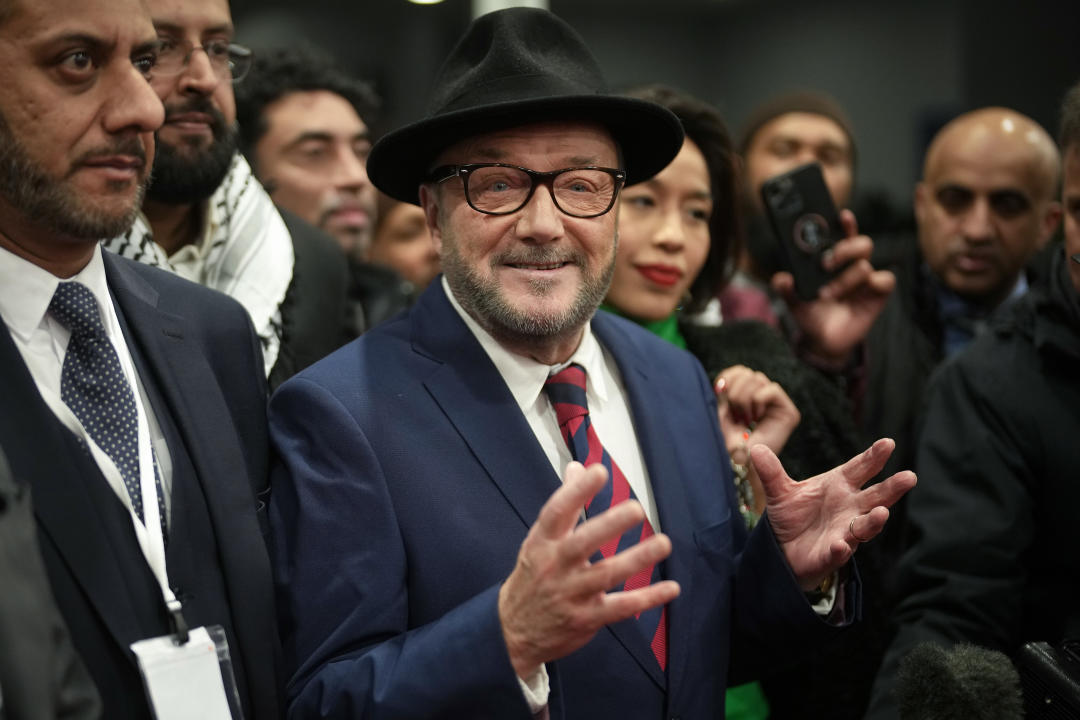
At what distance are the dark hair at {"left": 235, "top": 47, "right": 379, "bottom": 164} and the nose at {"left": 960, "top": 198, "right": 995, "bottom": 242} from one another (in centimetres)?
208

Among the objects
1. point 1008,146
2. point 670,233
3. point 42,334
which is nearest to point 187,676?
point 42,334

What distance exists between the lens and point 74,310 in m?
1.62

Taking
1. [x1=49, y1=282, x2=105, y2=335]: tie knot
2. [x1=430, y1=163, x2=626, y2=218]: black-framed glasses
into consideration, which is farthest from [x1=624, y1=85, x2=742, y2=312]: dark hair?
[x1=49, y1=282, x2=105, y2=335]: tie knot

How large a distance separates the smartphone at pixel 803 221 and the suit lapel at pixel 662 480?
825 mm

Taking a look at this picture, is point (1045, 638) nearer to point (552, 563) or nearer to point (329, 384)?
point (552, 563)

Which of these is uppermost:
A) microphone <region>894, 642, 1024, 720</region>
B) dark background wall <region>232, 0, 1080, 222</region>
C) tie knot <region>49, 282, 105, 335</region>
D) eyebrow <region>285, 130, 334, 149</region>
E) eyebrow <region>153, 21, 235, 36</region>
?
dark background wall <region>232, 0, 1080, 222</region>

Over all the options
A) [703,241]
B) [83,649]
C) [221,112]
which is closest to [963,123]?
[703,241]

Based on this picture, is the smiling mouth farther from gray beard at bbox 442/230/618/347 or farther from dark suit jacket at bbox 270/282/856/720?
dark suit jacket at bbox 270/282/856/720

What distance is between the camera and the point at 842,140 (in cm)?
452

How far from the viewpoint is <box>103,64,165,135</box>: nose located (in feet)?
5.41

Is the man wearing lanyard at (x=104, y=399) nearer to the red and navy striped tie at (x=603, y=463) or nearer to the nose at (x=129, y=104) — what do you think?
the nose at (x=129, y=104)

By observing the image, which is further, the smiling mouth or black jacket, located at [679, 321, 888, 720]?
black jacket, located at [679, 321, 888, 720]

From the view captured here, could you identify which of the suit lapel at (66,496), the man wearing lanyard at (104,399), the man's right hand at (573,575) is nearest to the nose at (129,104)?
the man wearing lanyard at (104,399)

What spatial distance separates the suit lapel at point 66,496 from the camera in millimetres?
1473
